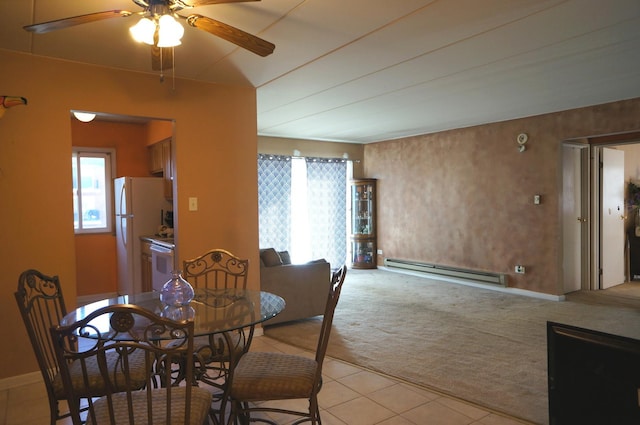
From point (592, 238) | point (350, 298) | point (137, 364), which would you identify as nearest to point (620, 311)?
Answer: point (592, 238)

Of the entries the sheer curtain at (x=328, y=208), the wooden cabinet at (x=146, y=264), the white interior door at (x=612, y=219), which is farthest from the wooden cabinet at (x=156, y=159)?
the white interior door at (x=612, y=219)

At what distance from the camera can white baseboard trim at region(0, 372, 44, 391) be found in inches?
119

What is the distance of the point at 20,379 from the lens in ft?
10.1

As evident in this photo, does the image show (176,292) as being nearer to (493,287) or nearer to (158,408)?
(158,408)

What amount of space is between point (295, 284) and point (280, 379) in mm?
2431

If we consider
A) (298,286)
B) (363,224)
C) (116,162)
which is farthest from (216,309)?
(363,224)

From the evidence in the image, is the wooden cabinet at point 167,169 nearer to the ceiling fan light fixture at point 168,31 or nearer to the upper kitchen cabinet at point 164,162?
the upper kitchen cabinet at point 164,162

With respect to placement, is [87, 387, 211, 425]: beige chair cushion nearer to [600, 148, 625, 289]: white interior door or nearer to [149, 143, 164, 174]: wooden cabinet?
[149, 143, 164, 174]: wooden cabinet

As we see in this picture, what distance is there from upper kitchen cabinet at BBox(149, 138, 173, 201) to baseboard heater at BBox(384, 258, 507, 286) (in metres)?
4.17

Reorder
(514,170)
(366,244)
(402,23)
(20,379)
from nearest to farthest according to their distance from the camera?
(402,23) < (20,379) < (514,170) < (366,244)

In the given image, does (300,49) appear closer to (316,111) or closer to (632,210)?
(316,111)

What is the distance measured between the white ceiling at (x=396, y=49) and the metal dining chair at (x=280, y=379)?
1.62 m

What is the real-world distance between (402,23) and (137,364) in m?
2.53

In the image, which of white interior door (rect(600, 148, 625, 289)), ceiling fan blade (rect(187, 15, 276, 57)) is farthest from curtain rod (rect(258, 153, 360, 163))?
ceiling fan blade (rect(187, 15, 276, 57))
